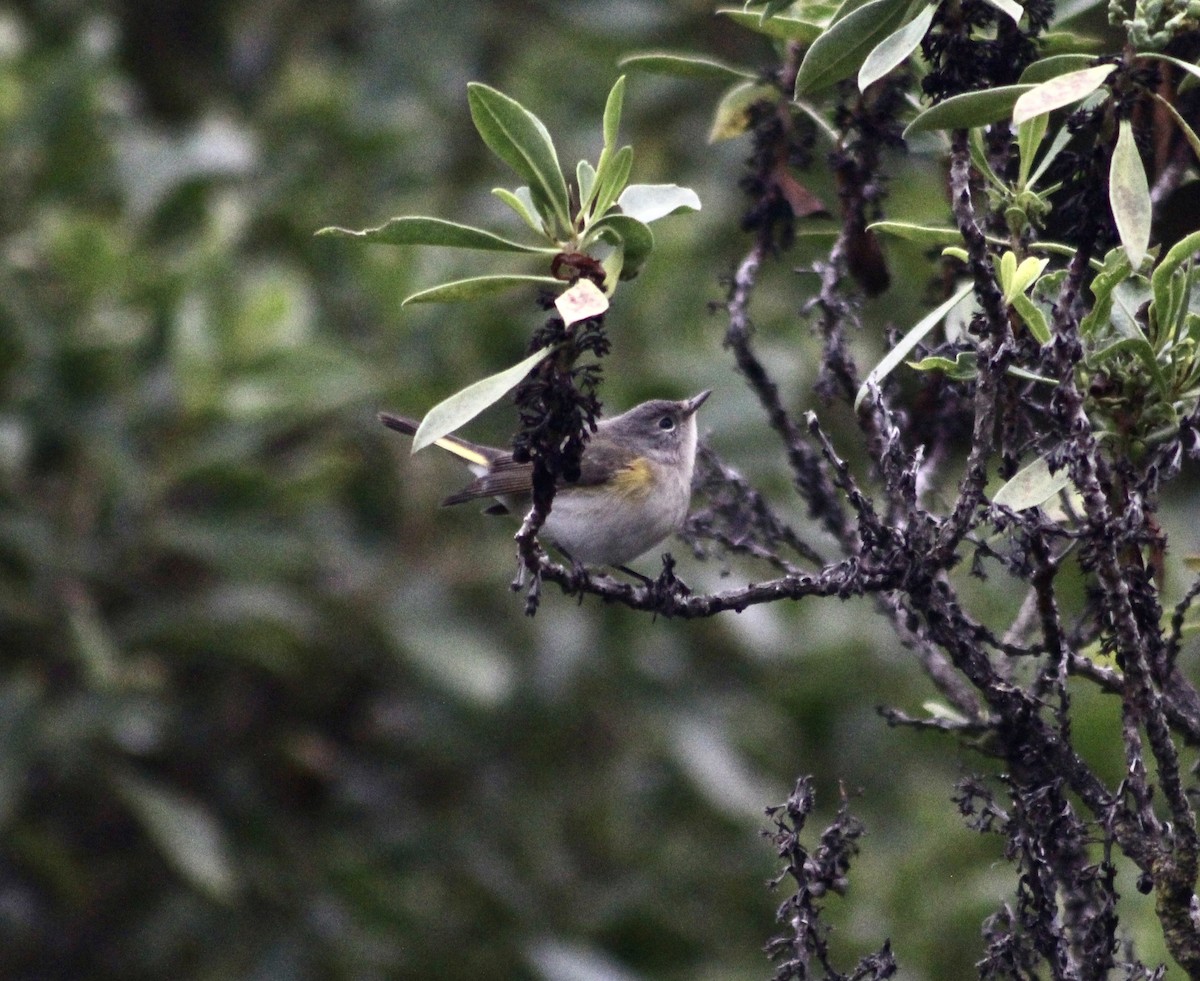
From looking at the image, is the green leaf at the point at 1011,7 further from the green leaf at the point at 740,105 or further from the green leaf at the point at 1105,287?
the green leaf at the point at 740,105

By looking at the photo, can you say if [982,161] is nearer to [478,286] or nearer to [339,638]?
[478,286]

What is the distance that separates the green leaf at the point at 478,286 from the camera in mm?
1824

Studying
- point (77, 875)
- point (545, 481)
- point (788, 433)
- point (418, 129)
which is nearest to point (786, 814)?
point (545, 481)

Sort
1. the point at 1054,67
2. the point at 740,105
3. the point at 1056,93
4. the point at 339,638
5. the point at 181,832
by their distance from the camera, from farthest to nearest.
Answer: the point at 339,638 → the point at 181,832 → the point at 740,105 → the point at 1054,67 → the point at 1056,93

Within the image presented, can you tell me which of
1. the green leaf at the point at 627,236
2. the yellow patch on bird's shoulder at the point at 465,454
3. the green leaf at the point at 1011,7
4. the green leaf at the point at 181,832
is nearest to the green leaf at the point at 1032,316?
the green leaf at the point at 1011,7

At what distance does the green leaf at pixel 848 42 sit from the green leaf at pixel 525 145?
36 centimetres

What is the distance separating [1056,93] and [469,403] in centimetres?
75

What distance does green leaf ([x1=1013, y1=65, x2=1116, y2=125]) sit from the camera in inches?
65.7

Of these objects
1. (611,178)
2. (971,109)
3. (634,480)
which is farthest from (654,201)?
(634,480)

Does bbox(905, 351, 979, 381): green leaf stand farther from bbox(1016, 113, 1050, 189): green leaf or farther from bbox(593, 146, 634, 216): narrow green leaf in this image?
bbox(593, 146, 634, 216): narrow green leaf

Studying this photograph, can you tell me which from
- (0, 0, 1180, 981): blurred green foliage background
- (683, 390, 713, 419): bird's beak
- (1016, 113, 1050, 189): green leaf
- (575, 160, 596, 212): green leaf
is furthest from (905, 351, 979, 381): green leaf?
(0, 0, 1180, 981): blurred green foliage background

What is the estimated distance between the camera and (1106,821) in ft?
5.80

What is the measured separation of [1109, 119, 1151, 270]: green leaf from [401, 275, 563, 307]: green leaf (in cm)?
64

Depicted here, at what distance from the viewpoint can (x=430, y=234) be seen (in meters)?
1.86
